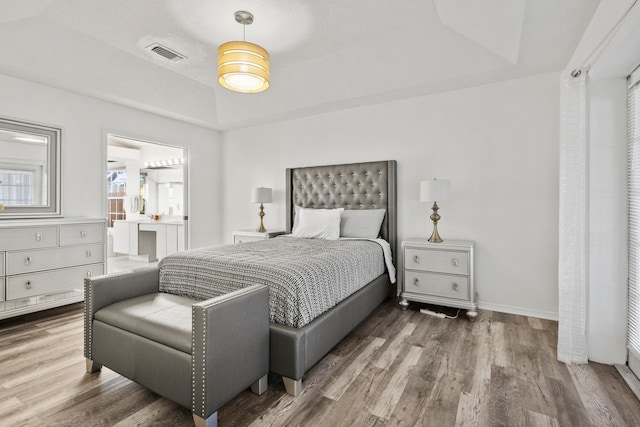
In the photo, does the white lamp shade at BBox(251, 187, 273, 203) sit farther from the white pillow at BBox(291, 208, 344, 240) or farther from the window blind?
the window blind

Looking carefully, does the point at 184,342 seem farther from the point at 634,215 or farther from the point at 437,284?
the point at 634,215

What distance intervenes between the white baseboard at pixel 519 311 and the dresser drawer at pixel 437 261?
2.05ft

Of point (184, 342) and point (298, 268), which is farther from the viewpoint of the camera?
point (298, 268)

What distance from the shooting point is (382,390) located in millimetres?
1898

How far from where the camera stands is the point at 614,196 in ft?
7.06

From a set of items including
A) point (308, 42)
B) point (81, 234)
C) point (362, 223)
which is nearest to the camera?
point (308, 42)

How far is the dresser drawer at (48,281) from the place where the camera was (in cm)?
283

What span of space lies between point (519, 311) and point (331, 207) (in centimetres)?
235

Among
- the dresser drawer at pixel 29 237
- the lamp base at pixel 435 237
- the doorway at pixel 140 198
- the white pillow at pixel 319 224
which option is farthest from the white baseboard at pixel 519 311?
the doorway at pixel 140 198

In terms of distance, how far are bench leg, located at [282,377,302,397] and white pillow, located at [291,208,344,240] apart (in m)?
1.90

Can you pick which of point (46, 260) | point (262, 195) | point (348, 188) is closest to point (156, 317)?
point (46, 260)

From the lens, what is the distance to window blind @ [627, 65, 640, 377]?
6.66 feet

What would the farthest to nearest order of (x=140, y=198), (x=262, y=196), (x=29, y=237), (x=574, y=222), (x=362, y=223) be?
(x=140, y=198) < (x=262, y=196) < (x=362, y=223) < (x=29, y=237) < (x=574, y=222)

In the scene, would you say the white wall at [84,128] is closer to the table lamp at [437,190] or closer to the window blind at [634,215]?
the table lamp at [437,190]
